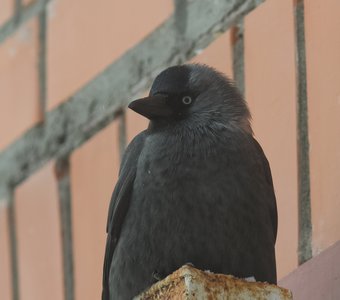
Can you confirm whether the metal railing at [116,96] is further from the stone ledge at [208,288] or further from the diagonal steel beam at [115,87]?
the stone ledge at [208,288]

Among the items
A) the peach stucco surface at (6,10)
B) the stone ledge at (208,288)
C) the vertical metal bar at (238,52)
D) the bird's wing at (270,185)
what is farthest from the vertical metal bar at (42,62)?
the stone ledge at (208,288)

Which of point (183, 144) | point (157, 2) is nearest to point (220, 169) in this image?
point (183, 144)

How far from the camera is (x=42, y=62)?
11.1 ft

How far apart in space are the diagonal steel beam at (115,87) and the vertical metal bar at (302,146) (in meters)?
0.16

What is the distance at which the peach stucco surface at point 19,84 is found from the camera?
3359mm

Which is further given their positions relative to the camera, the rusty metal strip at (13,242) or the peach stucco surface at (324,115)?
the rusty metal strip at (13,242)

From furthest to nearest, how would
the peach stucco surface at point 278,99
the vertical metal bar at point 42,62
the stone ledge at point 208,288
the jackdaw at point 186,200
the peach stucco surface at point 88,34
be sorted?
the vertical metal bar at point 42,62 → the peach stucco surface at point 88,34 → the peach stucco surface at point 278,99 → the jackdaw at point 186,200 → the stone ledge at point 208,288

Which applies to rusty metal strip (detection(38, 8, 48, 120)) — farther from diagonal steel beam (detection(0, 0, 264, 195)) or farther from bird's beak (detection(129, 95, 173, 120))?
bird's beak (detection(129, 95, 173, 120))

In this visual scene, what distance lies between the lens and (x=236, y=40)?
2.68m

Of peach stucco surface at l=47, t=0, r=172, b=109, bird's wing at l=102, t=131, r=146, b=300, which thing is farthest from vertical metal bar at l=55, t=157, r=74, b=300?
bird's wing at l=102, t=131, r=146, b=300

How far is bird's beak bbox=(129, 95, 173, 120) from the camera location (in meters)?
2.50

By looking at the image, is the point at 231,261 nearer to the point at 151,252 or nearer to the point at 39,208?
the point at 151,252

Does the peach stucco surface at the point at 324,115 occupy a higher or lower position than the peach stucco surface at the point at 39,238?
lower

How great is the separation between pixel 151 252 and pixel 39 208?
2.98ft
